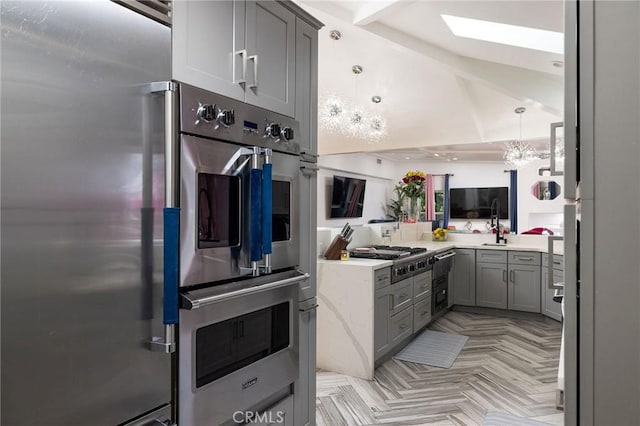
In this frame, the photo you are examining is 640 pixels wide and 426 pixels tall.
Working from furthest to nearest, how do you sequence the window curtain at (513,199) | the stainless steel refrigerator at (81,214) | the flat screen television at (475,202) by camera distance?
the flat screen television at (475,202), the window curtain at (513,199), the stainless steel refrigerator at (81,214)

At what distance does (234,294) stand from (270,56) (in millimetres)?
1036

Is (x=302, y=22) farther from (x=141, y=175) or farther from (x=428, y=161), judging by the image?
(x=428, y=161)

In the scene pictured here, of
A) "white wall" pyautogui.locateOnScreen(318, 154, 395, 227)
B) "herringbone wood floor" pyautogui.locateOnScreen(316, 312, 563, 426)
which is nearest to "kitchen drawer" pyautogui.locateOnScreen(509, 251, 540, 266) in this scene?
"herringbone wood floor" pyautogui.locateOnScreen(316, 312, 563, 426)

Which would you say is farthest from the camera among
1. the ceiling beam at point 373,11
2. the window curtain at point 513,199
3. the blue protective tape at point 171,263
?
the window curtain at point 513,199

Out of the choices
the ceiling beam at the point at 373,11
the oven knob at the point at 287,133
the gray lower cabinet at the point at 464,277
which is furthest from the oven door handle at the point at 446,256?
the oven knob at the point at 287,133

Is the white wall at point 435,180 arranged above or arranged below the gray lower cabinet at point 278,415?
above

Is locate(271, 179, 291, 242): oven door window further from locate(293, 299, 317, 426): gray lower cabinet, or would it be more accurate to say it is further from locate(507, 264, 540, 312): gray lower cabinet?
locate(507, 264, 540, 312): gray lower cabinet

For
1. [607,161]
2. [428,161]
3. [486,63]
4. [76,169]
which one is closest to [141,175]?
[76,169]

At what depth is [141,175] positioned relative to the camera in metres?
1.27

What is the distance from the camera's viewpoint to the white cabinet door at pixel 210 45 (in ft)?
4.67

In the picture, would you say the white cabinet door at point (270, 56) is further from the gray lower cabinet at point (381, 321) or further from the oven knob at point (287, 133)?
the gray lower cabinet at point (381, 321)

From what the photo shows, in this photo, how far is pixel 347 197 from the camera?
28.0 ft

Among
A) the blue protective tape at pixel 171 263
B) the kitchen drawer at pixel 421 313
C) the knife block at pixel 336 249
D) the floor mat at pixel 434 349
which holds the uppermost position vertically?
the blue protective tape at pixel 171 263

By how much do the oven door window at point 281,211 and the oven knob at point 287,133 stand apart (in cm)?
20
